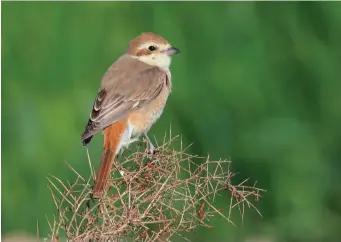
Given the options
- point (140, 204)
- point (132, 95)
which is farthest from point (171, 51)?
point (140, 204)

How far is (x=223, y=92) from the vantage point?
5.95 metres

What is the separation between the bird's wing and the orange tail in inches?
1.3

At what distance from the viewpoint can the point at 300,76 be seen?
6.06m

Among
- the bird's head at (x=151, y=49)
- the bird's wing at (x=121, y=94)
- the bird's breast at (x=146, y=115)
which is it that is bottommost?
the bird's breast at (x=146, y=115)

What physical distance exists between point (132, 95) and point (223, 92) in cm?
153

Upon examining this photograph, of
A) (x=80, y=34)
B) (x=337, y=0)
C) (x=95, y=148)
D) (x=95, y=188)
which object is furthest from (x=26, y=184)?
(x=95, y=188)

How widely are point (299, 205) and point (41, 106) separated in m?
1.49

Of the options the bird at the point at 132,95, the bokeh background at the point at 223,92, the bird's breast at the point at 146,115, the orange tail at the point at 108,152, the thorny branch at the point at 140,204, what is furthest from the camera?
the bokeh background at the point at 223,92

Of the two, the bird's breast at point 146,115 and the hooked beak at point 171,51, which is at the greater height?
the hooked beak at point 171,51

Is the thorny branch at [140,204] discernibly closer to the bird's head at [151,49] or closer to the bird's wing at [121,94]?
the bird's wing at [121,94]

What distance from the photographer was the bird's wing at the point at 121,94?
4281 mm

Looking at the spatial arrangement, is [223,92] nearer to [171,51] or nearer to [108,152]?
[171,51]

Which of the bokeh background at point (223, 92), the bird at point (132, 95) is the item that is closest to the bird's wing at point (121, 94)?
the bird at point (132, 95)

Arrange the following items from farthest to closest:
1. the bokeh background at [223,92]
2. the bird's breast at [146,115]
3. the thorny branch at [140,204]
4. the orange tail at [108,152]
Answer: the bokeh background at [223,92]
the bird's breast at [146,115]
the orange tail at [108,152]
the thorny branch at [140,204]
